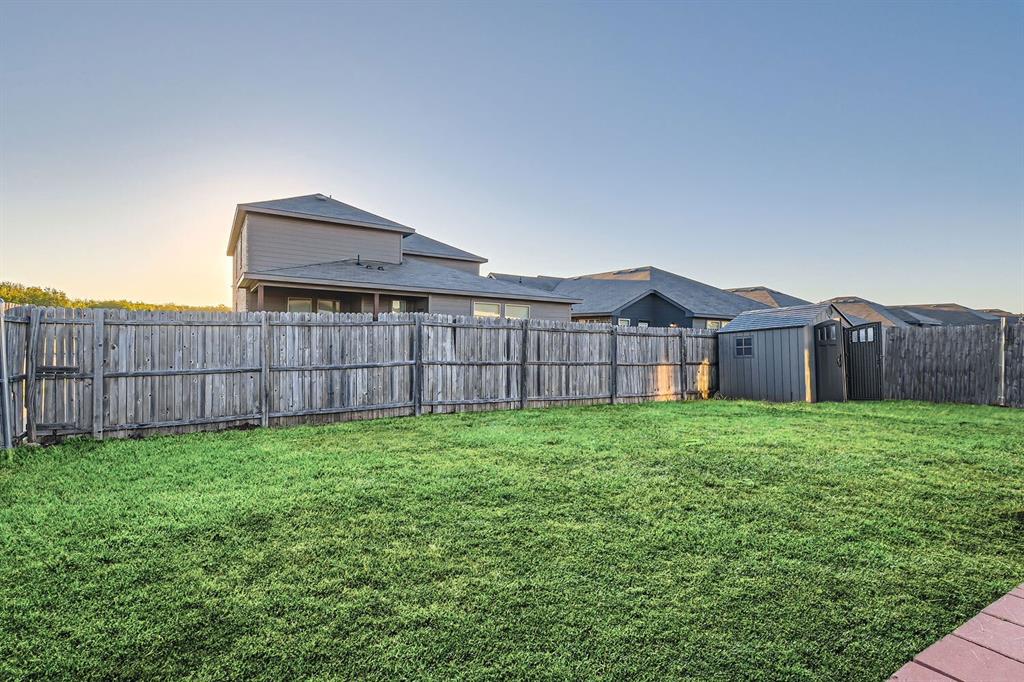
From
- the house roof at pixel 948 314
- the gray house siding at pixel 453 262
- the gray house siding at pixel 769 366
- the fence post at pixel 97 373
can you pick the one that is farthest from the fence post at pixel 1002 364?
the house roof at pixel 948 314

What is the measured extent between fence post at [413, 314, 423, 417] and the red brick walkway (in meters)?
8.37

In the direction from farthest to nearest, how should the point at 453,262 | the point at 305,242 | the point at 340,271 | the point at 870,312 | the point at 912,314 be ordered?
the point at 912,314 < the point at 870,312 < the point at 453,262 < the point at 305,242 < the point at 340,271

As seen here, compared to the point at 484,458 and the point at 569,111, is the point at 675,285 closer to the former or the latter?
the point at 569,111

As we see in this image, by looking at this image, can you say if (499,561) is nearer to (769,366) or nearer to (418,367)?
(418,367)

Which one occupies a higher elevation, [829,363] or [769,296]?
[769,296]

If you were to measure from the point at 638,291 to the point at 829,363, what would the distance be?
16.6 metres

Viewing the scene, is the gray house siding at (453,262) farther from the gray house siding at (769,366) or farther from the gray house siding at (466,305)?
the gray house siding at (769,366)

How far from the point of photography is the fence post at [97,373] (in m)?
6.94

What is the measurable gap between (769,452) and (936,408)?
7.71m

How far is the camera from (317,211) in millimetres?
18016

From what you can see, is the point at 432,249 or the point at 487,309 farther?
the point at 432,249

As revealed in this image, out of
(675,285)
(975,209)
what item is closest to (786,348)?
(975,209)

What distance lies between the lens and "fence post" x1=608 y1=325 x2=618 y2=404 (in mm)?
12031

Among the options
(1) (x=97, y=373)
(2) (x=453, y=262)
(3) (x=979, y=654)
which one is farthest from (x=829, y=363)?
(2) (x=453, y=262)
